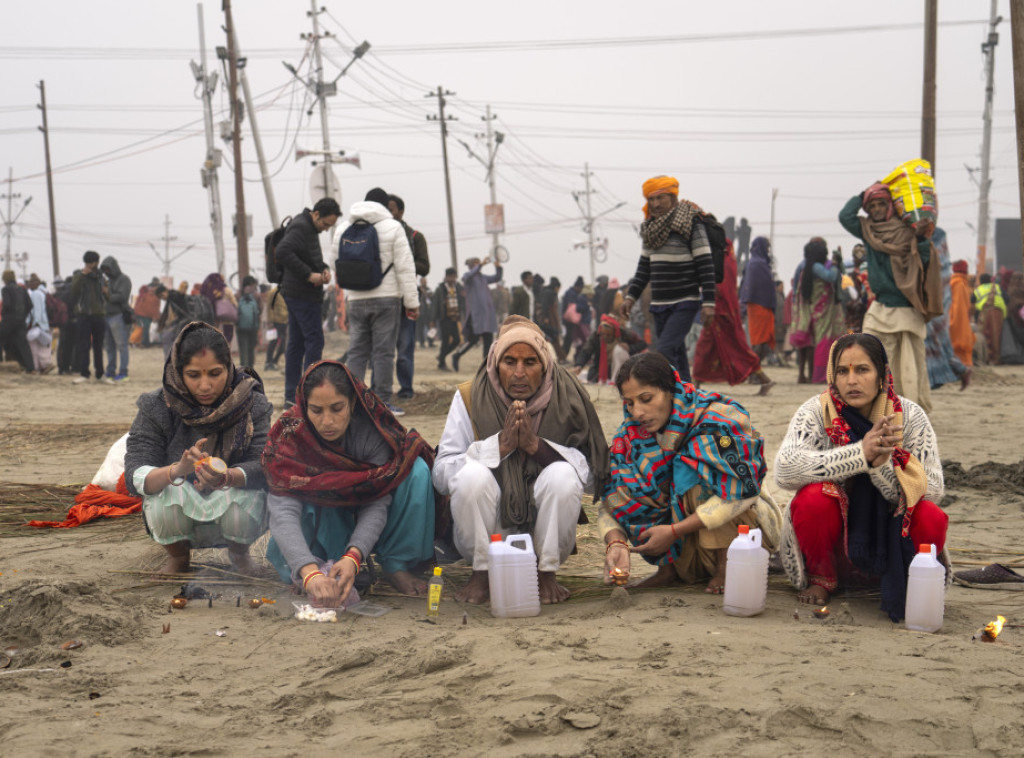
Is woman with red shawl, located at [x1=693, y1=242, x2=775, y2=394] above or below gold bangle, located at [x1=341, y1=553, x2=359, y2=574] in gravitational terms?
above

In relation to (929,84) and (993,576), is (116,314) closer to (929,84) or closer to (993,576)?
(929,84)

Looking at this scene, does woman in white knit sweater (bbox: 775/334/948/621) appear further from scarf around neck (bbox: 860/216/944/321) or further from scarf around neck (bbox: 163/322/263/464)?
scarf around neck (bbox: 860/216/944/321)

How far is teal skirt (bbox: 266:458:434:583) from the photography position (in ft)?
13.1

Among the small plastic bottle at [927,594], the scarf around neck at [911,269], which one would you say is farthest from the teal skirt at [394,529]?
the scarf around neck at [911,269]

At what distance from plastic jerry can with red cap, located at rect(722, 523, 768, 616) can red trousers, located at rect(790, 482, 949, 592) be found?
0.23 m

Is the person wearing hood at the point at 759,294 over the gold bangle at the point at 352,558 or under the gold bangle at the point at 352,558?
over

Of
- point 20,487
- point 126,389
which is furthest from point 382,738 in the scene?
point 126,389

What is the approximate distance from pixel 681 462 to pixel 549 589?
0.67 meters

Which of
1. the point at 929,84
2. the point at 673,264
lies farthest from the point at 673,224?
the point at 929,84

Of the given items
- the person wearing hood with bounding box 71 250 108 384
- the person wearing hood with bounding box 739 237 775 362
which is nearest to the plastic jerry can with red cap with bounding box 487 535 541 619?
the person wearing hood with bounding box 739 237 775 362

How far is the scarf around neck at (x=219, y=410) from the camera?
4020 mm

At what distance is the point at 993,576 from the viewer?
397 cm

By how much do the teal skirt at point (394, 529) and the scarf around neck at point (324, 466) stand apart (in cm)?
7

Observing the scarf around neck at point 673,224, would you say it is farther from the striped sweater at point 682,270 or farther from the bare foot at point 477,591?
the bare foot at point 477,591
